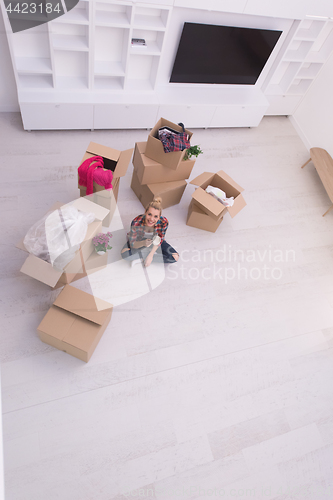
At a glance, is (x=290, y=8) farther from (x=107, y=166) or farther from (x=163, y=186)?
(x=107, y=166)

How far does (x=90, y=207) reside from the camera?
7.63ft

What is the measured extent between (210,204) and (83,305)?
4.37 ft

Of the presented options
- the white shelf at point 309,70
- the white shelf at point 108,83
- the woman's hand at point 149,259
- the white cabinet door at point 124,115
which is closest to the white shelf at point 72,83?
the white shelf at point 108,83

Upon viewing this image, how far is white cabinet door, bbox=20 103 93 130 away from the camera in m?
2.99

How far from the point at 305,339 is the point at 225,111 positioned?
250 cm

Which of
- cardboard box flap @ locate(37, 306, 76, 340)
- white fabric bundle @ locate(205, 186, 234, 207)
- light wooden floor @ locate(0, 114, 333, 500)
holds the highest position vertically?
white fabric bundle @ locate(205, 186, 234, 207)

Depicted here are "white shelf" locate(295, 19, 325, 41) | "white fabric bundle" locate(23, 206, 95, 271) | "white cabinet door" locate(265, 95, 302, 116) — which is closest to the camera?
"white fabric bundle" locate(23, 206, 95, 271)

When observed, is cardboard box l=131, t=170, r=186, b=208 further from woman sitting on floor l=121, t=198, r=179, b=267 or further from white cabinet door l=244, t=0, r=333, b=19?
white cabinet door l=244, t=0, r=333, b=19

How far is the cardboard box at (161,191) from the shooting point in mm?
2799

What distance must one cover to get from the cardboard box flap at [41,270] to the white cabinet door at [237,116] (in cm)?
254

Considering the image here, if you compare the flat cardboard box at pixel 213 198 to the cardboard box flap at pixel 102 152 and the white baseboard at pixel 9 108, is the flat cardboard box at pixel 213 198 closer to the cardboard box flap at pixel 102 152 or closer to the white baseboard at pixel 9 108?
the cardboard box flap at pixel 102 152

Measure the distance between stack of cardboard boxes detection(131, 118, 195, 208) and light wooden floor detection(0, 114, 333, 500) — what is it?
0.19 m

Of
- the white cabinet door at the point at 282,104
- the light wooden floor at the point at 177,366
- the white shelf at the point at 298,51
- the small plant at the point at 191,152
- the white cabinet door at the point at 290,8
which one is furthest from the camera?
the white cabinet door at the point at 282,104

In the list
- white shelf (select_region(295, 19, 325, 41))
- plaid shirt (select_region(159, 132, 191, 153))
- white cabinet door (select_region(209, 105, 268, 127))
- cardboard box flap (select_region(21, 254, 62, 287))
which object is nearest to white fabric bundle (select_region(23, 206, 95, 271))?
cardboard box flap (select_region(21, 254, 62, 287))
